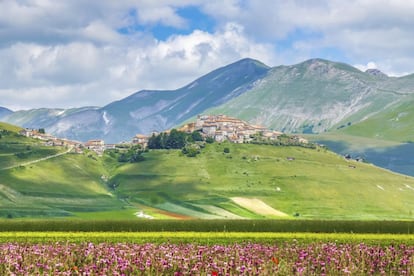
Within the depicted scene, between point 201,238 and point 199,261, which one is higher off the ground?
point 201,238

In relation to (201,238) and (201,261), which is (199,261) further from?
(201,238)

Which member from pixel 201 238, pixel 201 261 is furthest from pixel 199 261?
pixel 201 238

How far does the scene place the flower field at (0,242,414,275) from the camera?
37.5 meters

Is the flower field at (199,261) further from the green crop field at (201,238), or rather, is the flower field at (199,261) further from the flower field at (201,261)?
the green crop field at (201,238)

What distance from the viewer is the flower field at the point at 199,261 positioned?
3747 centimetres

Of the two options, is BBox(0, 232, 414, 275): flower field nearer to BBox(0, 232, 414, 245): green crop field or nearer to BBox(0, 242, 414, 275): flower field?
BBox(0, 242, 414, 275): flower field

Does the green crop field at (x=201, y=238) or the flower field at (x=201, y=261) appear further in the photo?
the green crop field at (x=201, y=238)

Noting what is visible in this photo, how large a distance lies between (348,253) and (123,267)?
1443 centimetres

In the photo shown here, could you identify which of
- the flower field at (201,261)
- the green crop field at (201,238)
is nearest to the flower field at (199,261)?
the flower field at (201,261)

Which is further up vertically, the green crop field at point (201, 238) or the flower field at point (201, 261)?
the green crop field at point (201, 238)

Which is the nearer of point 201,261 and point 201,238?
point 201,261

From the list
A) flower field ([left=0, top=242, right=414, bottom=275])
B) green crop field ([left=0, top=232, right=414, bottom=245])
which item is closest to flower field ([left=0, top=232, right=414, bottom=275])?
flower field ([left=0, top=242, right=414, bottom=275])

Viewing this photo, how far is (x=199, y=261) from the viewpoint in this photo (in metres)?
40.6

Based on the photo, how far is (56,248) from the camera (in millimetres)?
45188
